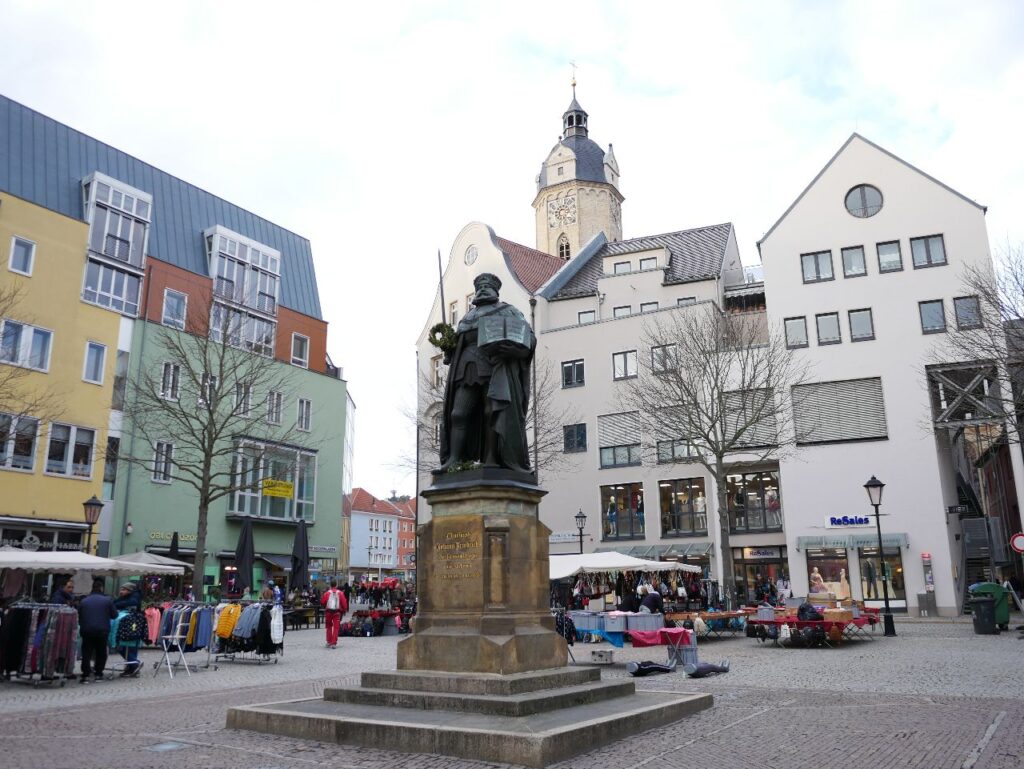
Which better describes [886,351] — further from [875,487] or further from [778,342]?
[875,487]

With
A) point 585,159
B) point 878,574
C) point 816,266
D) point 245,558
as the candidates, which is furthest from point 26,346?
point 585,159

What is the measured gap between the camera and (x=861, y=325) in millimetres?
37719

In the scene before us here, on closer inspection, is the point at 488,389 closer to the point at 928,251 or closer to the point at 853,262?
the point at 853,262

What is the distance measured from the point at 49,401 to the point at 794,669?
25.7 meters

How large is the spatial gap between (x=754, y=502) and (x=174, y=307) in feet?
90.4

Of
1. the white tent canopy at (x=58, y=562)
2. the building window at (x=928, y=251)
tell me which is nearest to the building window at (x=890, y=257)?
the building window at (x=928, y=251)

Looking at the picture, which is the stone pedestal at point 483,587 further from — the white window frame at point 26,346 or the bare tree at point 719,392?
the white window frame at point 26,346

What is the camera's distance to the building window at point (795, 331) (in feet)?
126

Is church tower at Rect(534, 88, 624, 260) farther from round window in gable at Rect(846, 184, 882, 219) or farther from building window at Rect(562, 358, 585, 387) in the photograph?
round window in gable at Rect(846, 184, 882, 219)

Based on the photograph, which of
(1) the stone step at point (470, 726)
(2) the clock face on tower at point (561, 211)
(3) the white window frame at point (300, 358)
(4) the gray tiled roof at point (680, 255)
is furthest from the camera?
(2) the clock face on tower at point (561, 211)

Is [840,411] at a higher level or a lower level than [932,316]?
lower

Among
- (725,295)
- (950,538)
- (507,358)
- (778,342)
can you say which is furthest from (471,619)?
(725,295)

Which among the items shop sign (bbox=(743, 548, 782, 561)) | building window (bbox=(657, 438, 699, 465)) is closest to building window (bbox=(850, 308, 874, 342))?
building window (bbox=(657, 438, 699, 465))

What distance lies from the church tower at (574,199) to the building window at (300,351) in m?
33.2
